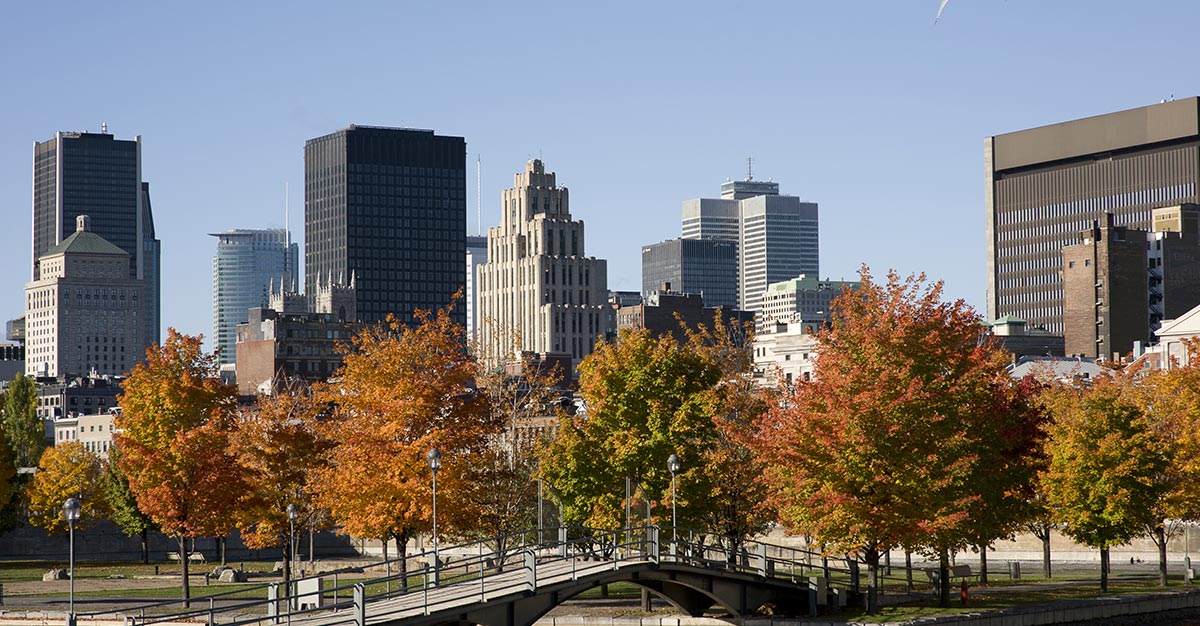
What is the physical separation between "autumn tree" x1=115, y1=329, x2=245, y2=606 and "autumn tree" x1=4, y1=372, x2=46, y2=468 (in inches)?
3698

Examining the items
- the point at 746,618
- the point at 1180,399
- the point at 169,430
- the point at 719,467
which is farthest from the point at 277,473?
the point at 1180,399

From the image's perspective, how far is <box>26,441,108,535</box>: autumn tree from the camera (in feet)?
373

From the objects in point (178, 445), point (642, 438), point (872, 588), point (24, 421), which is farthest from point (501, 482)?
point (24, 421)

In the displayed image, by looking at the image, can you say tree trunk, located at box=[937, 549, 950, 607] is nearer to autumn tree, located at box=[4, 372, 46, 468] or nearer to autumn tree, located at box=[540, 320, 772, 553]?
autumn tree, located at box=[540, 320, 772, 553]

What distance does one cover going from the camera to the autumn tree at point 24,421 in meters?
167

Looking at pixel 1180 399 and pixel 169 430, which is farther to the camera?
pixel 1180 399

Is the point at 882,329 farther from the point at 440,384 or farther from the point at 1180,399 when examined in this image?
the point at 1180,399

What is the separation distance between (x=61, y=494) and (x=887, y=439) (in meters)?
70.1

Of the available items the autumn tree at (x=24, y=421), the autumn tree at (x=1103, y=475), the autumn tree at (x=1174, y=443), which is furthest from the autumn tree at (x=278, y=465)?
the autumn tree at (x=24, y=421)

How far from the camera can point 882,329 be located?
2453 inches

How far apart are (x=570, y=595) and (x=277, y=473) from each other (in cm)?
3072

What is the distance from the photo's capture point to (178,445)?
70250 mm

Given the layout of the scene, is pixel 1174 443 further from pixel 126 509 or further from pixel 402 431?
pixel 126 509

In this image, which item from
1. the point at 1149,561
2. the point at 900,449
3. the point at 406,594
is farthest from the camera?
the point at 1149,561
